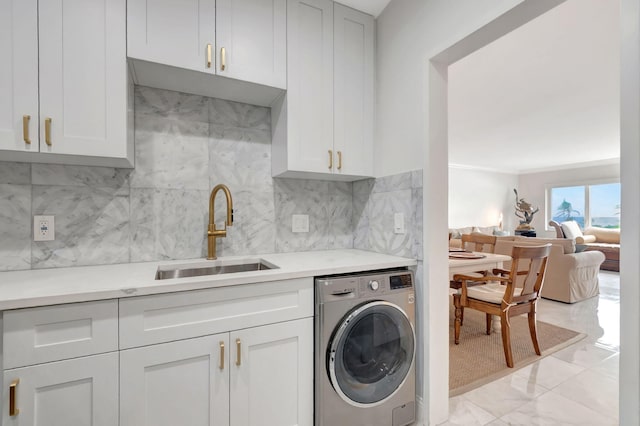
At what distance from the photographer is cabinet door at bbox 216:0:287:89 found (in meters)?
1.58

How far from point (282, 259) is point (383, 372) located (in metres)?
0.82

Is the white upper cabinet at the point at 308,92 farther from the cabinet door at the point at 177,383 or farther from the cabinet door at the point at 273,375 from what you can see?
the cabinet door at the point at 177,383

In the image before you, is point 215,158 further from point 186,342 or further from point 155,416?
point 155,416

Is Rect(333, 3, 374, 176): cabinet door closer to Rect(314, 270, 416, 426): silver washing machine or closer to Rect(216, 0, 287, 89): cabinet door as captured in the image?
Rect(216, 0, 287, 89): cabinet door

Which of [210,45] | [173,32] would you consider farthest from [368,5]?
[173,32]

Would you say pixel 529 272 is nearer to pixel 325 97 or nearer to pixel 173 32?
pixel 325 97

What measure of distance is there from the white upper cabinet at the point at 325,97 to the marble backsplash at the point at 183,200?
0.64 feet

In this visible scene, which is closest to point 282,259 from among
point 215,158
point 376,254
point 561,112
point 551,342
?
point 376,254

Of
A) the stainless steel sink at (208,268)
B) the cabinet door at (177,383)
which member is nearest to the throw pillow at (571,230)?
the stainless steel sink at (208,268)

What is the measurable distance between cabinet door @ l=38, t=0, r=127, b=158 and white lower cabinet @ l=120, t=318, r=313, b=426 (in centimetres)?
92

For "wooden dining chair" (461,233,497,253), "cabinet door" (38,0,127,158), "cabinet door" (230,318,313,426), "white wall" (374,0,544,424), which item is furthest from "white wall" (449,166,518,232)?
"cabinet door" (38,0,127,158)

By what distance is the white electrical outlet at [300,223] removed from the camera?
6.94ft

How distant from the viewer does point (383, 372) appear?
1.59 metres

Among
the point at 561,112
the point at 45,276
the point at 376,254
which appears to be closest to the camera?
the point at 45,276
